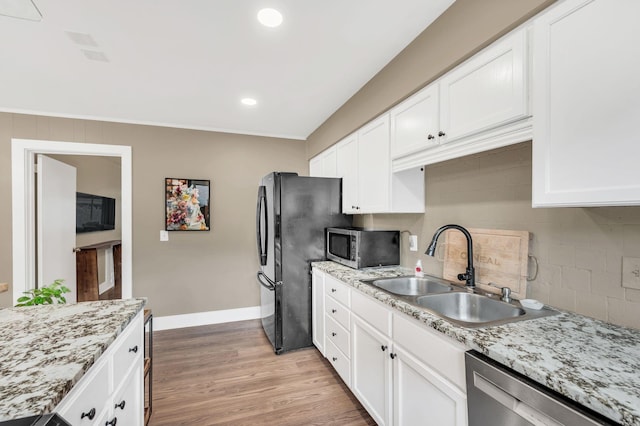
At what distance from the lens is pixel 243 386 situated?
90.6 inches

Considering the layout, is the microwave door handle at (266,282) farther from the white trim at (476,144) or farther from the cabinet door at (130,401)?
the white trim at (476,144)

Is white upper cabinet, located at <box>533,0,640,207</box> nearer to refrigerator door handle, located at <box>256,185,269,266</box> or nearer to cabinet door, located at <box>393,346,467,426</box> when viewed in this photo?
cabinet door, located at <box>393,346,467,426</box>

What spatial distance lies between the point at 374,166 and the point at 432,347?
1.46m

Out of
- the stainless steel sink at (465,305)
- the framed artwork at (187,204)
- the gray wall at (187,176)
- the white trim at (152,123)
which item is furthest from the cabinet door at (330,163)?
the stainless steel sink at (465,305)

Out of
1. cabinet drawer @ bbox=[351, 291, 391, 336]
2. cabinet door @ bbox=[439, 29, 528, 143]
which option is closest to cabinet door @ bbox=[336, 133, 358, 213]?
cabinet drawer @ bbox=[351, 291, 391, 336]

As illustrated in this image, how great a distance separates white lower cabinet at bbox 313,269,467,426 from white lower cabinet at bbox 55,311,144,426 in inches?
49.5

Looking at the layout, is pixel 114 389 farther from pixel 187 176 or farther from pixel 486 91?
pixel 187 176

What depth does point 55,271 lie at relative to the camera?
11.0ft

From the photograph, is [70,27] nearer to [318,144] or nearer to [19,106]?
[19,106]

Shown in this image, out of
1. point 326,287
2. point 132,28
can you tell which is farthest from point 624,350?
point 132,28

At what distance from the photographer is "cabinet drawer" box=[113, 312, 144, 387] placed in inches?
45.9

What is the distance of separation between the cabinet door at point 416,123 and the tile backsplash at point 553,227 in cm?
34

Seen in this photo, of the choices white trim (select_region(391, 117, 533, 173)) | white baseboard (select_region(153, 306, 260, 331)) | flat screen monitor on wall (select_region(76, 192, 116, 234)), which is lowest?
white baseboard (select_region(153, 306, 260, 331))

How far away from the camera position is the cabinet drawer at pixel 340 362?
211 cm
